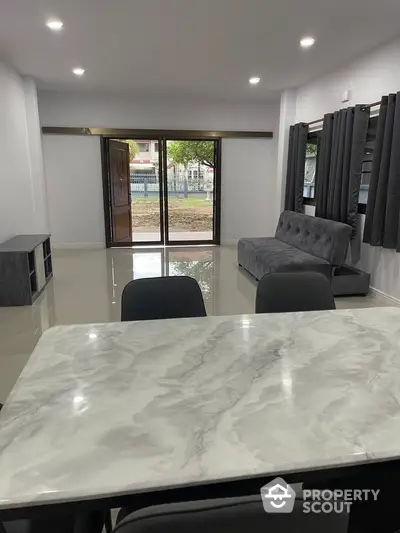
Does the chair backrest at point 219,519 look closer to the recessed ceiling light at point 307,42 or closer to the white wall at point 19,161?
the recessed ceiling light at point 307,42

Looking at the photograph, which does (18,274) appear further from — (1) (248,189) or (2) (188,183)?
(1) (248,189)

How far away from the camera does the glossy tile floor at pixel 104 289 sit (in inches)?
132

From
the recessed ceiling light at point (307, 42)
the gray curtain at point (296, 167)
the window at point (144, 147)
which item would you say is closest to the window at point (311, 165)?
the gray curtain at point (296, 167)

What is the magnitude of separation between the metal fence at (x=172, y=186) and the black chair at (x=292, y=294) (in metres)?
5.78

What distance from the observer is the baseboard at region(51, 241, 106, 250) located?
733cm

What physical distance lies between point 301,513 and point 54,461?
0.53 metres

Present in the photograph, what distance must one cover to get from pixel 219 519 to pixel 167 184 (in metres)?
7.13

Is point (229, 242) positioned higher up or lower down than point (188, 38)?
lower down

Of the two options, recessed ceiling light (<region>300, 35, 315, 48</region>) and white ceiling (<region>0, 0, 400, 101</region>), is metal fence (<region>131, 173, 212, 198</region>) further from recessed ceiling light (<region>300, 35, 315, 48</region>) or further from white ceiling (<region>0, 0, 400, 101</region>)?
recessed ceiling light (<region>300, 35, 315, 48</region>)

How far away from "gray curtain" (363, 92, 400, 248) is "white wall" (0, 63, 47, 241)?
4320mm

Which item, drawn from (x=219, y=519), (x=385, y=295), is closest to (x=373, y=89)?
(x=385, y=295)

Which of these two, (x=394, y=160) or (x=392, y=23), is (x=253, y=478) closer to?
(x=394, y=160)

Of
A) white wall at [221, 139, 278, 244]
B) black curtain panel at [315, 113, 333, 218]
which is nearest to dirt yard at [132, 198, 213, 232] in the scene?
white wall at [221, 139, 278, 244]

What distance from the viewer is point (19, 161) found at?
536 centimetres
